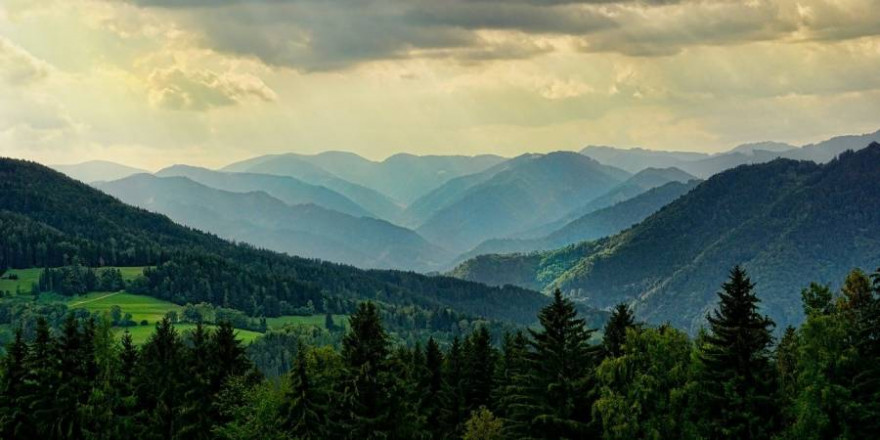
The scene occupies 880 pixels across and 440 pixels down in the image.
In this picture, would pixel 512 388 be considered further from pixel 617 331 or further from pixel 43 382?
pixel 43 382

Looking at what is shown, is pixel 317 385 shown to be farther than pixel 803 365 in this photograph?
Yes

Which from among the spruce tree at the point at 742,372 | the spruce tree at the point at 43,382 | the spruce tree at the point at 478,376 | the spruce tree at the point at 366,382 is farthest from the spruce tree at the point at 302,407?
the spruce tree at the point at 742,372

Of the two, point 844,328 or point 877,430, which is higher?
point 844,328

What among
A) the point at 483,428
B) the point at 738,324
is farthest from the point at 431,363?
the point at 738,324

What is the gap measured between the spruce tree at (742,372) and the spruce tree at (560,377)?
10.6m

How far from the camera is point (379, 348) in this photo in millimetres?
73812

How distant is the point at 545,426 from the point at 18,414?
1731 inches

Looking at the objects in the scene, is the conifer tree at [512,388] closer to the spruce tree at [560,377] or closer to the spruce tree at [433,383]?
the spruce tree at [560,377]

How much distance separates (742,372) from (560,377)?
13.8m

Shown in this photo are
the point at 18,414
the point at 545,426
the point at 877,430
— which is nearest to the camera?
the point at 877,430

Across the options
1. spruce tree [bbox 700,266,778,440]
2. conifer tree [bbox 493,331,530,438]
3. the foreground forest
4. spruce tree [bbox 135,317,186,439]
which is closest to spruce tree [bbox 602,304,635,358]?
the foreground forest

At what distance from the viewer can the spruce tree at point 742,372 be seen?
62.4 metres

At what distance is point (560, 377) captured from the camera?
70.9 meters

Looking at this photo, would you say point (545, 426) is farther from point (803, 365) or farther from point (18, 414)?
point (18, 414)
